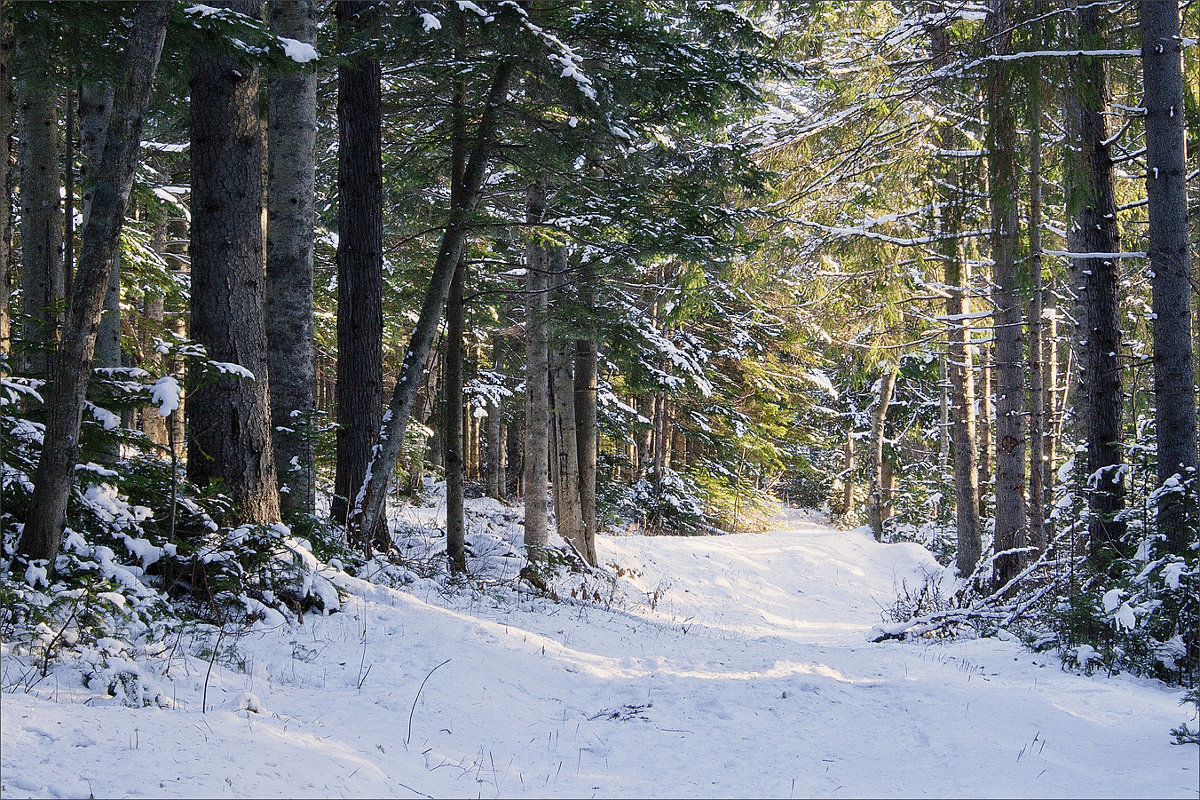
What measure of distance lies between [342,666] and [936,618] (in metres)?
6.62

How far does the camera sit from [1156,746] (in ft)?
13.4

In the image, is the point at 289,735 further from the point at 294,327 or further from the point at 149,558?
the point at 294,327

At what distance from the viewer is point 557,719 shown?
4594mm

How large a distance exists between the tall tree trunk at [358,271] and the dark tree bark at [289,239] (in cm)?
75

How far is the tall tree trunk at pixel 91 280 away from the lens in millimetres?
4012

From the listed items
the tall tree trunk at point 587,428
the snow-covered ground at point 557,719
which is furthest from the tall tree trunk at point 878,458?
the snow-covered ground at point 557,719

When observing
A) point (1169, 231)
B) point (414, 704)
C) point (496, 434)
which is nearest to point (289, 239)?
point (414, 704)

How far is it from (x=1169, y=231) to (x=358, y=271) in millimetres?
7409

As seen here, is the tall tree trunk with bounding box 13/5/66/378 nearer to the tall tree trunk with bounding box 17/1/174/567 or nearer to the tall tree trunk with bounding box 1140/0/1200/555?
the tall tree trunk with bounding box 17/1/174/567

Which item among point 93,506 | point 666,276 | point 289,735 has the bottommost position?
point 289,735

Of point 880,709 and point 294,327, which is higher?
point 294,327

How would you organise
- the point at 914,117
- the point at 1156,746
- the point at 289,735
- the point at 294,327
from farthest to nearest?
the point at 914,117 < the point at 294,327 < the point at 1156,746 < the point at 289,735

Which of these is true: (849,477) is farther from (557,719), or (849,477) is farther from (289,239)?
(557,719)

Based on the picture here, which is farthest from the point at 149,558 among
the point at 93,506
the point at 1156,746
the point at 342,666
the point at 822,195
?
the point at 822,195
